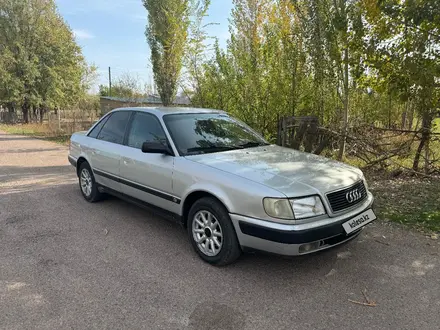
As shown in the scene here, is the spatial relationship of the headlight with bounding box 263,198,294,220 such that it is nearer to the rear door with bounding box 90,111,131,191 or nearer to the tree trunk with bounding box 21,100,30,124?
the rear door with bounding box 90,111,131,191

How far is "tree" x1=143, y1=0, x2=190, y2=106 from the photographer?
10.8m

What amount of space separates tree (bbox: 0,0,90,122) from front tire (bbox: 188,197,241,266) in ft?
91.8

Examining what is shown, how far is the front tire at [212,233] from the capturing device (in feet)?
10.7

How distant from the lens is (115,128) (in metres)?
5.17

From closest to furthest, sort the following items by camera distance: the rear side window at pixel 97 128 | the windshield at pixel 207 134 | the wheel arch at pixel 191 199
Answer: the wheel arch at pixel 191 199
the windshield at pixel 207 134
the rear side window at pixel 97 128

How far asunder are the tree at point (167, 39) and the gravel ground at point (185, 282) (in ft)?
25.5

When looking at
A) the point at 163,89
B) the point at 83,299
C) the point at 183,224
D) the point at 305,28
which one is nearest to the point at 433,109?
the point at 305,28

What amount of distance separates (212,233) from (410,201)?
3.86 meters

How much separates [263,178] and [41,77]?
96.1ft

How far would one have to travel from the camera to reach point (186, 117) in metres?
4.47

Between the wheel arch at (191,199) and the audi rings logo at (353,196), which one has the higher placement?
the audi rings logo at (353,196)

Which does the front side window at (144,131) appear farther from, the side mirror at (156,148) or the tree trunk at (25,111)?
the tree trunk at (25,111)

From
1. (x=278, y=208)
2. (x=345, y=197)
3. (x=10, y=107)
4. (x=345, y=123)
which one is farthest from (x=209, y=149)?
(x=10, y=107)

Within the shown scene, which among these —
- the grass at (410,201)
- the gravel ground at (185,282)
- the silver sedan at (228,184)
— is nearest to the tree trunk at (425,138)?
the grass at (410,201)
